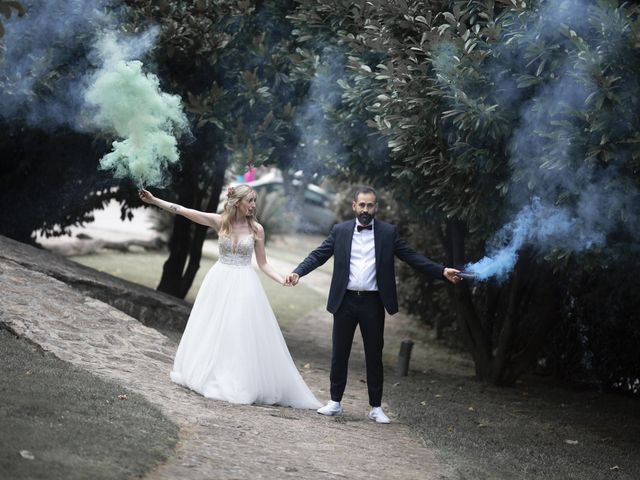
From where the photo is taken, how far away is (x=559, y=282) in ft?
39.9

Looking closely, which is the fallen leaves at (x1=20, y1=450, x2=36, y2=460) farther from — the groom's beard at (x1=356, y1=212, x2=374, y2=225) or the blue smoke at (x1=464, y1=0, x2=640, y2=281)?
the blue smoke at (x1=464, y1=0, x2=640, y2=281)

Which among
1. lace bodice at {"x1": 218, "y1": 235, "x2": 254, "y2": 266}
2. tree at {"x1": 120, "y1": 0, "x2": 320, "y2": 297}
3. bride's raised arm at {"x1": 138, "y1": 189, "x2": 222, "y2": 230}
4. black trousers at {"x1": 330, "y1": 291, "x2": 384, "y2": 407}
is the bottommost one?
black trousers at {"x1": 330, "y1": 291, "x2": 384, "y2": 407}

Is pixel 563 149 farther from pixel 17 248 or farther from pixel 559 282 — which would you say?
pixel 17 248

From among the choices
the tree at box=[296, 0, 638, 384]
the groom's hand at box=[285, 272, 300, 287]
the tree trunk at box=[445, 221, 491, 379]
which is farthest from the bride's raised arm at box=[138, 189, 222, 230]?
the tree trunk at box=[445, 221, 491, 379]

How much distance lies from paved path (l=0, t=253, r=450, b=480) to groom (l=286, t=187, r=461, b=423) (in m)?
0.70

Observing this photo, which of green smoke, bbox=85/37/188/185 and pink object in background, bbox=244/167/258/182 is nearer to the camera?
green smoke, bbox=85/37/188/185

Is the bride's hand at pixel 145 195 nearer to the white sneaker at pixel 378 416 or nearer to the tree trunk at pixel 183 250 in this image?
the white sneaker at pixel 378 416

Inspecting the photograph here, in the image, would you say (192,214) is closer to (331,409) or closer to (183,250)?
(331,409)

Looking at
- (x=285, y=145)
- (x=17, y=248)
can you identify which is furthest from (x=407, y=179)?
(x=17, y=248)

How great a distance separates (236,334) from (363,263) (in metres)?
1.23

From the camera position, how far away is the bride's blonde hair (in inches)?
335

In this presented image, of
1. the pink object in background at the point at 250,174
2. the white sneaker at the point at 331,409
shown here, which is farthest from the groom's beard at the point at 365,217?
the pink object in background at the point at 250,174

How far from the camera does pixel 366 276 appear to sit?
26.5ft

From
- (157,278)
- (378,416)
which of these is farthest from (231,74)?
(157,278)
